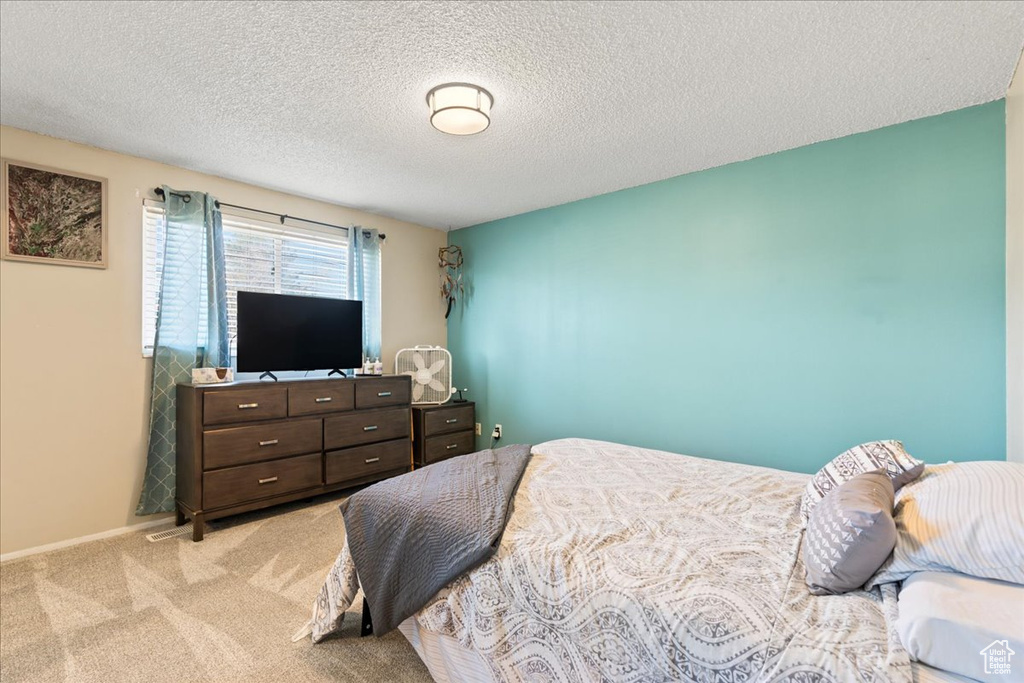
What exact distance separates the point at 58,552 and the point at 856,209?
16.8 feet

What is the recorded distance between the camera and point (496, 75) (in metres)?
2.10

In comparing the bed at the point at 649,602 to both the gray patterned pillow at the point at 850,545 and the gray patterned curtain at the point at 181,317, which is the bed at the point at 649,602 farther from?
the gray patterned curtain at the point at 181,317

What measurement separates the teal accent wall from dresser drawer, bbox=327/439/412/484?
1.11 metres

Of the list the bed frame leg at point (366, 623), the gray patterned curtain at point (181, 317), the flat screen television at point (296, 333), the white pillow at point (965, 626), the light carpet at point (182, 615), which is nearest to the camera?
the white pillow at point (965, 626)

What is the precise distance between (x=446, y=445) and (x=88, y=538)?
2499mm

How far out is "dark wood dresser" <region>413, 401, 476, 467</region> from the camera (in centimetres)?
412

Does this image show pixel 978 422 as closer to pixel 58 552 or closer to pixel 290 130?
pixel 290 130

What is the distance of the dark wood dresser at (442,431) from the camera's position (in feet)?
13.5

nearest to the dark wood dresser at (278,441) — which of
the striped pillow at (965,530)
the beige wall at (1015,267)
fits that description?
the striped pillow at (965,530)

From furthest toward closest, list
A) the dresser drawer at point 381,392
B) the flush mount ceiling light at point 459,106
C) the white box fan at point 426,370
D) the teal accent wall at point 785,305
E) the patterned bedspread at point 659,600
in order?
1. the white box fan at point 426,370
2. the dresser drawer at point 381,392
3. the teal accent wall at point 785,305
4. the flush mount ceiling light at point 459,106
5. the patterned bedspread at point 659,600

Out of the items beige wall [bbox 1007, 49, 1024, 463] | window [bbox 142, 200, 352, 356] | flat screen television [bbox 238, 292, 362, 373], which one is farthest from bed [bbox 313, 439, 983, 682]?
window [bbox 142, 200, 352, 356]

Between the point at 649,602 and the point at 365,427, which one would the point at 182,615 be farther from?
the point at 649,602

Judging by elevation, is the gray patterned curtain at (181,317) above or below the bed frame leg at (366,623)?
above

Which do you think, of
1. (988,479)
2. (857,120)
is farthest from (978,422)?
(857,120)
